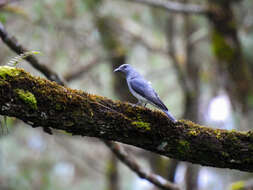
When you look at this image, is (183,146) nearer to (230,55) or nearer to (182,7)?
(230,55)

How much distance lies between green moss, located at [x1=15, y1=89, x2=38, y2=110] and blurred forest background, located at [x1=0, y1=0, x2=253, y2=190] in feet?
14.0

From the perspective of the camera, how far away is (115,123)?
3287 mm

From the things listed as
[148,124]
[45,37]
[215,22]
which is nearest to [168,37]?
[215,22]

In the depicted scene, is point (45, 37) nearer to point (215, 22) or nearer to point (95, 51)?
point (95, 51)

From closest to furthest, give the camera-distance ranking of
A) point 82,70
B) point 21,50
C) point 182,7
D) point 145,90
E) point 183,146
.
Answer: point 183,146 < point 145,90 < point 21,50 < point 182,7 < point 82,70

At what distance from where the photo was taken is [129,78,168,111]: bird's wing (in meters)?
4.30

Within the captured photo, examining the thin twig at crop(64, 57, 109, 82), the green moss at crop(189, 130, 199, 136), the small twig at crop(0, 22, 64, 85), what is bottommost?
the green moss at crop(189, 130, 199, 136)

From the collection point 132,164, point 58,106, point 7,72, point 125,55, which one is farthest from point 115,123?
point 125,55

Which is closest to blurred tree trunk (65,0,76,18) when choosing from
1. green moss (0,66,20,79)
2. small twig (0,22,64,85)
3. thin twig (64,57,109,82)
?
thin twig (64,57,109,82)

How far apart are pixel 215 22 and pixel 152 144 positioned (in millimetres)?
6285

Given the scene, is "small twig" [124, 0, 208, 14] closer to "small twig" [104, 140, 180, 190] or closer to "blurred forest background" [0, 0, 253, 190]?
"blurred forest background" [0, 0, 253, 190]

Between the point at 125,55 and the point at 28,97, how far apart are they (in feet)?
26.8

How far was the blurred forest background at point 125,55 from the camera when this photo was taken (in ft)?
28.7

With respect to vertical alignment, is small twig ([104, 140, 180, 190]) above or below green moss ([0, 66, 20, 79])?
below
